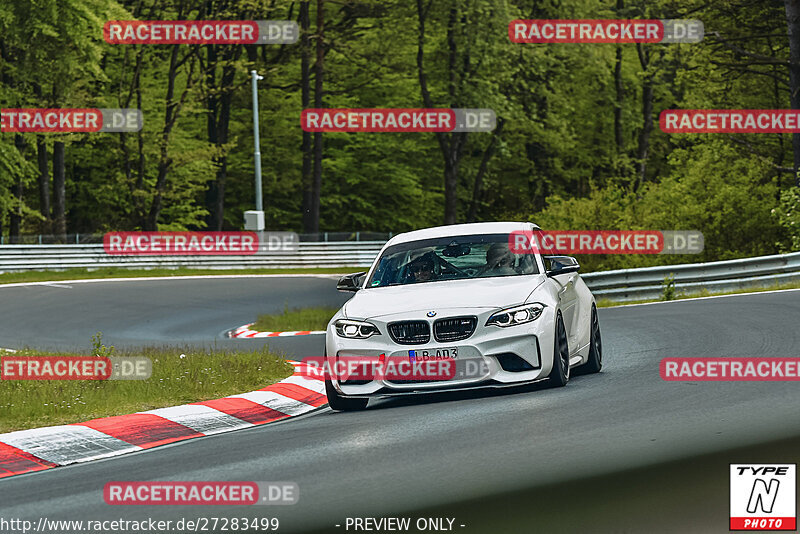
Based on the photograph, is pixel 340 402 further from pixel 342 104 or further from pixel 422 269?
pixel 342 104

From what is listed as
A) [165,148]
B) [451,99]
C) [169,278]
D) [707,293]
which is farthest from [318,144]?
[707,293]

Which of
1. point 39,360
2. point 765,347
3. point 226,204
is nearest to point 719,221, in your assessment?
point 765,347

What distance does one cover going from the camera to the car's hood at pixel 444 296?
35.0 ft

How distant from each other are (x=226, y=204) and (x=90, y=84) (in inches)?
477

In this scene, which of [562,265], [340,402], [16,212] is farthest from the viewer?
[16,212]

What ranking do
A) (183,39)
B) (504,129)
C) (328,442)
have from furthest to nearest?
(504,129) < (183,39) < (328,442)

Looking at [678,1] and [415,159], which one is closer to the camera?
[678,1]

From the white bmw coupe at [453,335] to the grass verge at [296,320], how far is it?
38.9 feet

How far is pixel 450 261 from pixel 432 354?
6.54ft

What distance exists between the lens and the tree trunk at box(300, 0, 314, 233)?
55.5 m

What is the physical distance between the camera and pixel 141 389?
39.9 feet

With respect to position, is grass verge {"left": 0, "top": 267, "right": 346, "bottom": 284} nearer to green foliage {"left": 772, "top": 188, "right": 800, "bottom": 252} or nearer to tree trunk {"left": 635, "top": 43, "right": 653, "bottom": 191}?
green foliage {"left": 772, "top": 188, "right": 800, "bottom": 252}

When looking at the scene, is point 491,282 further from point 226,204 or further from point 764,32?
point 226,204

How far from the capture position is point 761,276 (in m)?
24.7
